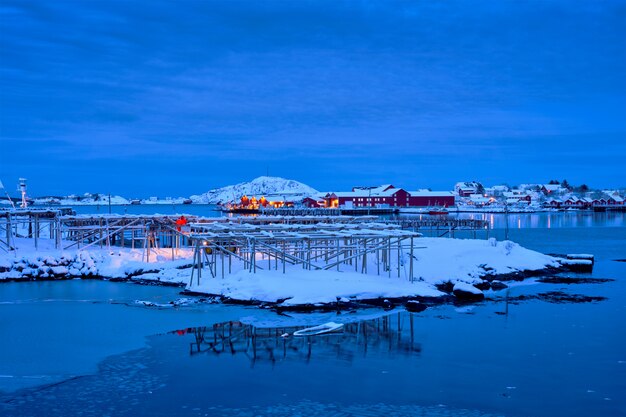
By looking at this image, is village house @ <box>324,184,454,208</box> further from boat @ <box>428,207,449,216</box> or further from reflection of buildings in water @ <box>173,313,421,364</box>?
reflection of buildings in water @ <box>173,313,421,364</box>

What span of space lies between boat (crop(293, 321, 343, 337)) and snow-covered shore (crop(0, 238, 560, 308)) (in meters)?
3.71

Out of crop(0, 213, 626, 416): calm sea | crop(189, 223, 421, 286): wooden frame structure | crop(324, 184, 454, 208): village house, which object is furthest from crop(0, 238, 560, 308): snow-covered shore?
→ crop(324, 184, 454, 208): village house

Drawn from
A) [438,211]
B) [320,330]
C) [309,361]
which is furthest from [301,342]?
[438,211]

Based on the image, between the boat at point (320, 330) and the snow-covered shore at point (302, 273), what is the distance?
146 inches

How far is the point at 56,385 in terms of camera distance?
14461 millimetres

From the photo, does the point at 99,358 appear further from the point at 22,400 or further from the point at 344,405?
the point at 344,405

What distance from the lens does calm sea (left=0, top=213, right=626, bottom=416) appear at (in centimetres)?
1328

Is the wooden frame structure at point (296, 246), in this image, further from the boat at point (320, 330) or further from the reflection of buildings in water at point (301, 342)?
the boat at point (320, 330)

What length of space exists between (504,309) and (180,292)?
14.4 m

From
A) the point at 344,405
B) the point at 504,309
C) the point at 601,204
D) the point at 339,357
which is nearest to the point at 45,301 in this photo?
the point at 339,357

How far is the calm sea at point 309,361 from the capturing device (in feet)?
43.6

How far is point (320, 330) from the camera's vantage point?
64.7ft

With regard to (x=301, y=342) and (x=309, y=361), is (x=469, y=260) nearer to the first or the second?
(x=301, y=342)

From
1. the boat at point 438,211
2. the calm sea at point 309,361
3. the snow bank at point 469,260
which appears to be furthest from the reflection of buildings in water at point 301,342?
the boat at point 438,211
